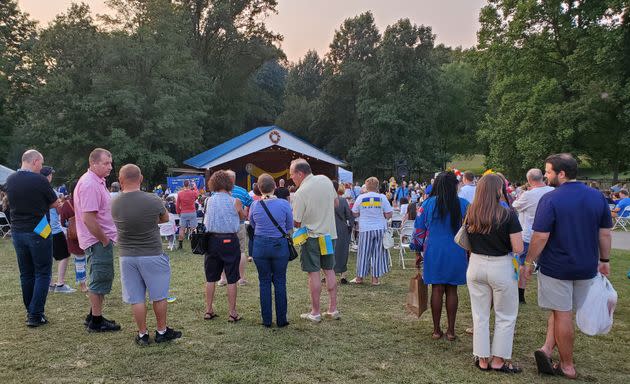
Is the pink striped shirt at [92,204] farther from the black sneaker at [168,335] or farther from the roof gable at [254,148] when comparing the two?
the roof gable at [254,148]

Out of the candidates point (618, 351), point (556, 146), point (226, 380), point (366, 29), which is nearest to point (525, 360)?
point (618, 351)

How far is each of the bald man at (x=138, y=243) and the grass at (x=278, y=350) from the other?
537 millimetres

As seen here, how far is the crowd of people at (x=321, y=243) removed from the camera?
11.7 feet

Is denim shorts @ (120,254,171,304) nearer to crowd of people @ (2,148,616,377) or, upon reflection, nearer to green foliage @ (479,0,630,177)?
crowd of people @ (2,148,616,377)

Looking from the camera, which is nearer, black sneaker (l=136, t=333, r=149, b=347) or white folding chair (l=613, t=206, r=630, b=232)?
black sneaker (l=136, t=333, r=149, b=347)

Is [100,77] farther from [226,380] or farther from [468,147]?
[468,147]

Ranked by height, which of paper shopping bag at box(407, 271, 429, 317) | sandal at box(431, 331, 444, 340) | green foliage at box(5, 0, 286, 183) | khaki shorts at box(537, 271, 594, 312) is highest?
green foliage at box(5, 0, 286, 183)

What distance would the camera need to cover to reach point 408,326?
4996 millimetres

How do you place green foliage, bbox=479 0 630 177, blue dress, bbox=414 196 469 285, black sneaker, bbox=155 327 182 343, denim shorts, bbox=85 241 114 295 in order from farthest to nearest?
green foliage, bbox=479 0 630 177
denim shorts, bbox=85 241 114 295
black sneaker, bbox=155 327 182 343
blue dress, bbox=414 196 469 285

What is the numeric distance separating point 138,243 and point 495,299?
3.05 meters

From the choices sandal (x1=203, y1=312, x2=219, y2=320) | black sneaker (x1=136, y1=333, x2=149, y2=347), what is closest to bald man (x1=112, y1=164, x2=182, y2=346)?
black sneaker (x1=136, y1=333, x2=149, y2=347)

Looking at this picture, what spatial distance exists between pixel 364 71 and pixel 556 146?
52.7 ft

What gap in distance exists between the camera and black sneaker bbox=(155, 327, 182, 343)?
4418 mm

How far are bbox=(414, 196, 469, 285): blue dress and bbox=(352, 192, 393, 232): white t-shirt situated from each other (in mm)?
2419
